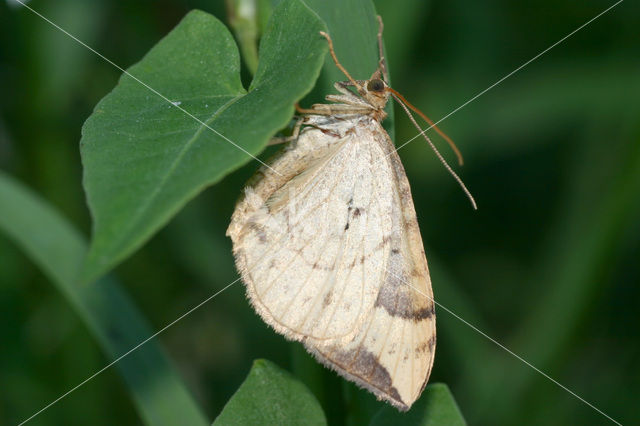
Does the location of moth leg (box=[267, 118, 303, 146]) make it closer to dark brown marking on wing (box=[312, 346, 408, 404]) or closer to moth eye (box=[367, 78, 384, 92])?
moth eye (box=[367, 78, 384, 92])

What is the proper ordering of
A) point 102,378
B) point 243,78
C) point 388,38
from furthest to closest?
point 388,38, point 102,378, point 243,78

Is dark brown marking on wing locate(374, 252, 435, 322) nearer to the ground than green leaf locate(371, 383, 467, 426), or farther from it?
farther from it

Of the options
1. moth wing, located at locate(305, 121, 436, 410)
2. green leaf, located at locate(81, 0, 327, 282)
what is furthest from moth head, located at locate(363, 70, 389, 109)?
green leaf, located at locate(81, 0, 327, 282)

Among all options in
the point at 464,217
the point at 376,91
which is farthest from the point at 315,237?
the point at 464,217

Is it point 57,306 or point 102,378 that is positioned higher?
point 57,306

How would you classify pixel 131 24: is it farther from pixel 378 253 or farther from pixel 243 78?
pixel 378 253

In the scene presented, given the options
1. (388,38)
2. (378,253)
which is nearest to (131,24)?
(388,38)

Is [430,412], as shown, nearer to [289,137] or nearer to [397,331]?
[397,331]
